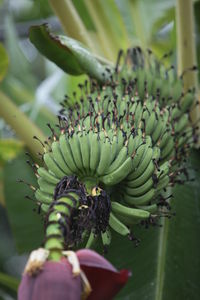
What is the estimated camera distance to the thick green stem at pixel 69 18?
1.54m

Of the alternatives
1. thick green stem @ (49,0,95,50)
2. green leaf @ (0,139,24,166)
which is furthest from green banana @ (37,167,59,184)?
green leaf @ (0,139,24,166)

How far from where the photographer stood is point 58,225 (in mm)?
841

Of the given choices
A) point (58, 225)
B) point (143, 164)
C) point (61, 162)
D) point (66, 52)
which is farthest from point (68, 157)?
point (66, 52)

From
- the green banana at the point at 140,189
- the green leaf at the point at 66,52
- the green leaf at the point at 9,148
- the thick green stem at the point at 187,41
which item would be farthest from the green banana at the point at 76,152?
the green leaf at the point at 9,148

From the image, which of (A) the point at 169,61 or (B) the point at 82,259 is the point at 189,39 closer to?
(A) the point at 169,61

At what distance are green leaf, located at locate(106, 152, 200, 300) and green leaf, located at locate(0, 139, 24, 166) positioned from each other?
77cm

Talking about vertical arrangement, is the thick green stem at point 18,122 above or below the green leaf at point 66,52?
below

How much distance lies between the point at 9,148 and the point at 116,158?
105cm

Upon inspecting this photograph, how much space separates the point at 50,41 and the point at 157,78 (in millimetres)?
279

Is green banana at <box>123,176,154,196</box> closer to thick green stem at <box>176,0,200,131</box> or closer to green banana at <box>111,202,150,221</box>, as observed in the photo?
green banana at <box>111,202,150,221</box>

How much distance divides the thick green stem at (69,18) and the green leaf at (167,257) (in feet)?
1.65

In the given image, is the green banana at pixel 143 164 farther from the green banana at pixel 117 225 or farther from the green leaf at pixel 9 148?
the green leaf at pixel 9 148

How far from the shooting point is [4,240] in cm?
240

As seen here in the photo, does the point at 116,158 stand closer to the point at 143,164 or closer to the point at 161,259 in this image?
the point at 143,164
